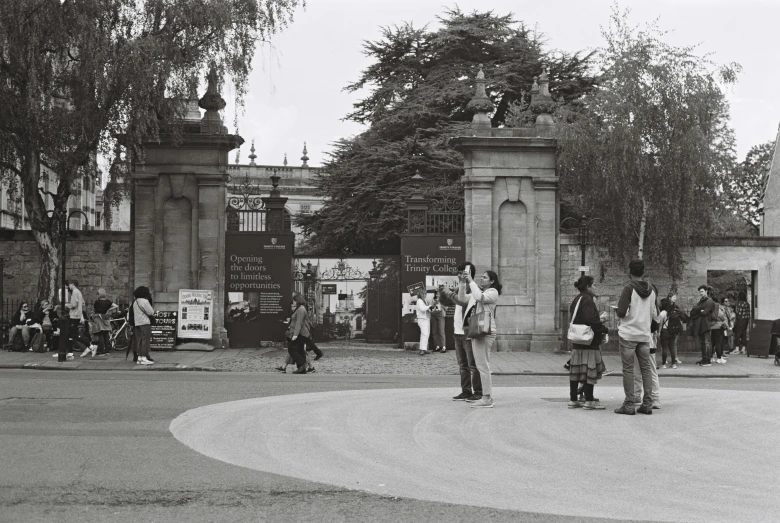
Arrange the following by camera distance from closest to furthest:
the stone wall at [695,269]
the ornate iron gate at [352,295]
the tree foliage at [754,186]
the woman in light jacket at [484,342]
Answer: the woman in light jacket at [484,342]
the stone wall at [695,269]
the ornate iron gate at [352,295]
the tree foliage at [754,186]

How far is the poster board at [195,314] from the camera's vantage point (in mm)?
21703

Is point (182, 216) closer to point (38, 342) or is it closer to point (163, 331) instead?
point (163, 331)

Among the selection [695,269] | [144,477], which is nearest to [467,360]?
[144,477]

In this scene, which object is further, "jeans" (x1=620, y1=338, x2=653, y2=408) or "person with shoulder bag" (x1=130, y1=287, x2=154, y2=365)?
"person with shoulder bag" (x1=130, y1=287, x2=154, y2=365)

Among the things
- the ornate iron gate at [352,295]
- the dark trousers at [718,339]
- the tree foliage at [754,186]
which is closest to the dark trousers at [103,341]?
the ornate iron gate at [352,295]

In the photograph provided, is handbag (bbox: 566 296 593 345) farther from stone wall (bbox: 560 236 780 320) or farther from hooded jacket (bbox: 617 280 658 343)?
stone wall (bbox: 560 236 780 320)

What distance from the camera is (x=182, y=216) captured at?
22531mm

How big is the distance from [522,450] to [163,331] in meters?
14.2

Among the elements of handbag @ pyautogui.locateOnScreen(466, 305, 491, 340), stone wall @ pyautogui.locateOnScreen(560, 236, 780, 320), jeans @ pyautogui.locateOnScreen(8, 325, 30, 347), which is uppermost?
stone wall @ pyautogui.locateOnScreen(560, 236, 780, 320)

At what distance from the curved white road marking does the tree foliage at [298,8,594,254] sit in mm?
24888

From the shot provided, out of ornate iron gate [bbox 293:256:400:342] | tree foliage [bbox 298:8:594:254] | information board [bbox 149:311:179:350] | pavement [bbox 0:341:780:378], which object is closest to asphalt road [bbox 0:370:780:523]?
pavement [bbox 0:341:780:378]

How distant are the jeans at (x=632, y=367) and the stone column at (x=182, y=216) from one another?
1287cm

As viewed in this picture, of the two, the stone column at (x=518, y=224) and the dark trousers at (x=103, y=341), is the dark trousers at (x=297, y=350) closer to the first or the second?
the dark trousers at (x=103, y=341)

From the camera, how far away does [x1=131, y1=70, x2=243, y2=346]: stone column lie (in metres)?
22.3
